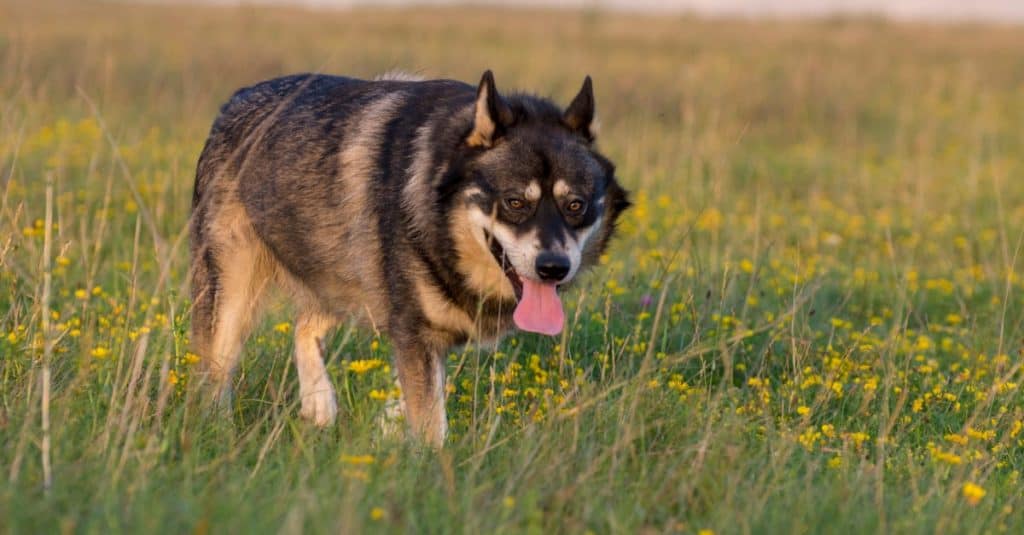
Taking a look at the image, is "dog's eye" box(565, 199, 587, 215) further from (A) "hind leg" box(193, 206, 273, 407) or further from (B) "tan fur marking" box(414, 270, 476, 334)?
(A) "hind leg" box(193, 206, 273, 407)

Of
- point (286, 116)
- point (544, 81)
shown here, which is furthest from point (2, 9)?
point (286, 116)

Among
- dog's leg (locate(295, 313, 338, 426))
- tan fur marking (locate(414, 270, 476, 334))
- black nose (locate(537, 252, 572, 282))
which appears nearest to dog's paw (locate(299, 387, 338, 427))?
dog's leg (locate(295, 313, 338, 426))

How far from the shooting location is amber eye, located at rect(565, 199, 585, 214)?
4.02 meters

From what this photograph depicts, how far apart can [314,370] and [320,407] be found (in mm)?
728

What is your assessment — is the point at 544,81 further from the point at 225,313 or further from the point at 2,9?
the point at 2,9

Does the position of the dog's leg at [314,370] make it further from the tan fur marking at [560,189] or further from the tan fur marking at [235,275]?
the tan fur marking at [560,189]

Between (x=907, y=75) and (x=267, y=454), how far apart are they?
640 inches

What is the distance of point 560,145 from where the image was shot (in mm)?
4113

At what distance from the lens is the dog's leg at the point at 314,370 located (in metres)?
4.00

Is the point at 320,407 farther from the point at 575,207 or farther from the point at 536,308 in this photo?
the point at 575,207

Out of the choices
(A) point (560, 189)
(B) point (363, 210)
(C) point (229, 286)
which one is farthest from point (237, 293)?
(A) point (560, 189)

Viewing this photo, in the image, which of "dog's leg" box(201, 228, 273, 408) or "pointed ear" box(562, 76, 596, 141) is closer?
"pointed ear" box(562, 76, 596, 141)

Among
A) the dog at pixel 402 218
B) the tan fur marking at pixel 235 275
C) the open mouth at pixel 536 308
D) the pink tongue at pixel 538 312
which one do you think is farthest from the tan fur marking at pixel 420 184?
the tan fur marking at pixel 235 275

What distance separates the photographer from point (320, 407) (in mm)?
4082
